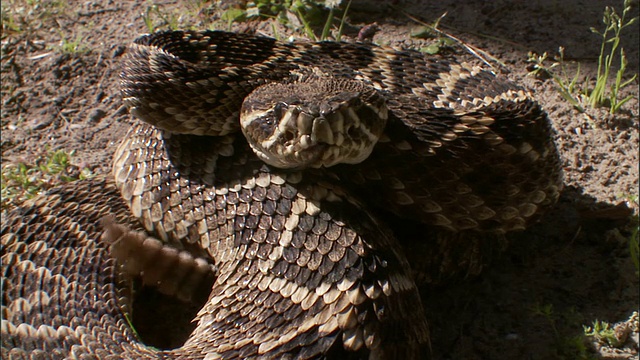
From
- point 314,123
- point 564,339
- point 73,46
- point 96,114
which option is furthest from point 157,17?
point 564,339

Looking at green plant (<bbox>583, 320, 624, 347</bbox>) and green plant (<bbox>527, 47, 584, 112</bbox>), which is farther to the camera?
green plant (<bbox>527, 47, 584, 112</bbox>)

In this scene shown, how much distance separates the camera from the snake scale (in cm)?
301

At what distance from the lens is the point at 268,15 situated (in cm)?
560

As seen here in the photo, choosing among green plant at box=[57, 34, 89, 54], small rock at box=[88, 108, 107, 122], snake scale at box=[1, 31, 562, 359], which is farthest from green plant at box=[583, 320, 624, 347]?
green plant at box=[57, 34, 89, 54]

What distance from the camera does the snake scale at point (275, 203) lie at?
3.01 metres

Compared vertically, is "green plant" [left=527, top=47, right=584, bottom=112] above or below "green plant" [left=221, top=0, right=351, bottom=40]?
above

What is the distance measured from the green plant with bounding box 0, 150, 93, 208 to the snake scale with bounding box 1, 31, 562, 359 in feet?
1.57

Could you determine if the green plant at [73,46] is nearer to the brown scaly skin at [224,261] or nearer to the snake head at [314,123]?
the brown scaly skin at [224,261]

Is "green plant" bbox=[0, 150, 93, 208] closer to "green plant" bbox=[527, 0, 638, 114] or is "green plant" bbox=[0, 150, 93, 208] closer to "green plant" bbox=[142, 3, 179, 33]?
"green plant" bbox=[142, 3, 179, 33]

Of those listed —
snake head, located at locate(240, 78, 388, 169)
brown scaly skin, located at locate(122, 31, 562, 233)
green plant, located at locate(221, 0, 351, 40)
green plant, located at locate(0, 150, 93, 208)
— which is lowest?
green plant, located at locate(0, 150, 93, 208)

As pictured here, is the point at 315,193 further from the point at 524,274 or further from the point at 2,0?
the point at 2,0

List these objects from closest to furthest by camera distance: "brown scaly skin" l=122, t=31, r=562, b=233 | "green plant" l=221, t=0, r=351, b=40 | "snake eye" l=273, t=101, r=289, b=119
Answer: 1. "snake eye" l=273, t=101, r=289, b=119
2. "brown scaly skin" l=122, t=31, r=562, b=233
3. "green plant" l=221, t=0, r=351, b=40

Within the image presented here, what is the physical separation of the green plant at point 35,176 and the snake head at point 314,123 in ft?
5.61

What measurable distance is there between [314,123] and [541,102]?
88.7 inches
